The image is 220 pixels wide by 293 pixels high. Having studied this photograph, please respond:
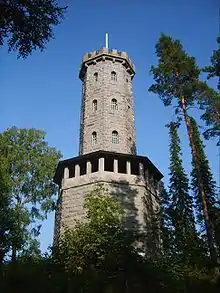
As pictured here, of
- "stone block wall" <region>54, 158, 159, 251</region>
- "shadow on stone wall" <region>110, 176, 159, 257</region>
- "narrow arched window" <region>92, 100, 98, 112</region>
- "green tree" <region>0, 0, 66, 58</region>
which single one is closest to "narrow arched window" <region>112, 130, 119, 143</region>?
"narrow arched window" <region>92, 100, 98, 112</region>

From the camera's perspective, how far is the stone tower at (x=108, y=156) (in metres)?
19.3

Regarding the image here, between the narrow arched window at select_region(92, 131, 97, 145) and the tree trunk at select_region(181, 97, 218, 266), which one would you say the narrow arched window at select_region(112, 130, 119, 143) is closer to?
the narrow arched window at select_region(92, 131, 97, 145)

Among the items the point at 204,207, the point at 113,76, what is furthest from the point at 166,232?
the point at 113,76

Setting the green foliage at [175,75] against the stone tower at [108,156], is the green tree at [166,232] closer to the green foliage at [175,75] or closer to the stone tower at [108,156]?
the stone tower at [108,156]

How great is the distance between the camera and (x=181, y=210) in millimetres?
23391

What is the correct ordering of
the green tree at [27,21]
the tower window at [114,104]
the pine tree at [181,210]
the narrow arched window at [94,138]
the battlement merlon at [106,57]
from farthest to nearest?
the battlement merlon at [106,57] < the tower window at [114,104] < the narrow arched window at [94,138] < the pine tree at [181,210] < the green tree at [27,21]

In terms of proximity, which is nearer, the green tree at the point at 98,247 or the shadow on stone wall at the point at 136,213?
the green tree at the point at 98,247

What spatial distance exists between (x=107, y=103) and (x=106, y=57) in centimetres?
465

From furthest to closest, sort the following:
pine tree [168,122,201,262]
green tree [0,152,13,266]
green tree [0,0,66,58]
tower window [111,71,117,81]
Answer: tower window [111,71,117,81]
green tree [0,152,13,266]
pine tree [168,122,201,262]
green tree [0,0,66,58]

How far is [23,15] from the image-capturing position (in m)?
8.73

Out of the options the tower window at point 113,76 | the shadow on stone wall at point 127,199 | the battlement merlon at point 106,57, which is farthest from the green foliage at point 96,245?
the battlement merlon at point 106,57

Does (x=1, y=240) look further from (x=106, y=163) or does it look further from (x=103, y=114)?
(x=103, y=114)

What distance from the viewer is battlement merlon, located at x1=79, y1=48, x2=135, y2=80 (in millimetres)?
26531

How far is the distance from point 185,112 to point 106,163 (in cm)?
681
